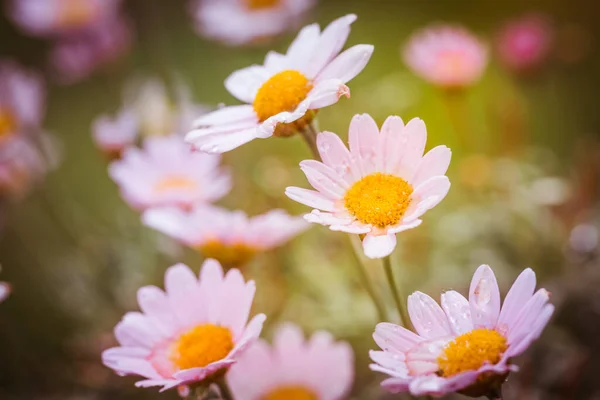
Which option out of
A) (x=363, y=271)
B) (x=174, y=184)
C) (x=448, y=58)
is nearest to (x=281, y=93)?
(x=363, y=271)

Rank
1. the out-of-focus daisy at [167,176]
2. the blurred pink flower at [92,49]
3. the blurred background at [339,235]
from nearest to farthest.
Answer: the out-of-focus daisy at [167,176]
the blurred background at [339,235]
the blurred pink flower at [92,49]

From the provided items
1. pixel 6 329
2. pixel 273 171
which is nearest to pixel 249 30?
pixel 273 171

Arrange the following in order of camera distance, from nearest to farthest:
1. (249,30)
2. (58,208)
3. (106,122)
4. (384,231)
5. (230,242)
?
(384,231) < (230,242) < (106,122) < (249,30) < (58,208)

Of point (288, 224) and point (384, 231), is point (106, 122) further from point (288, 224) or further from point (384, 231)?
point (384, 231)

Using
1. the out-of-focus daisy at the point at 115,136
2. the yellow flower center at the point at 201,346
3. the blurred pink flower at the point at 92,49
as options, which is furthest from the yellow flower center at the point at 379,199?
the blurred pink flower at the point at 92,49

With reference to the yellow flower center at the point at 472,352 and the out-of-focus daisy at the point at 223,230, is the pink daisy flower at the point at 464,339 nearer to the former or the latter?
the yellow flower center at the point at 472,352

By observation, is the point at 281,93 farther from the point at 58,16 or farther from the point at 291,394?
the point at 58,16

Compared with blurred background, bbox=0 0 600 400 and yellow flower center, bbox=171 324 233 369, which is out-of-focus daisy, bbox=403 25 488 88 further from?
yellow flower center, bbox=171 324 233 369
